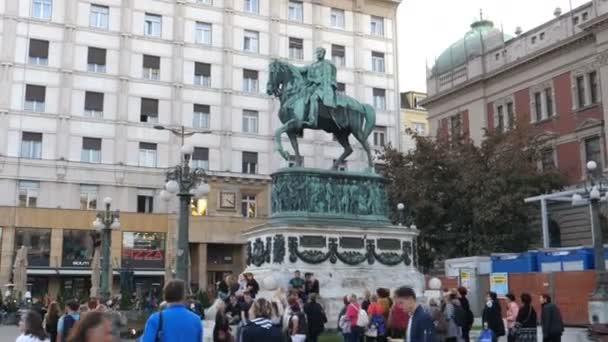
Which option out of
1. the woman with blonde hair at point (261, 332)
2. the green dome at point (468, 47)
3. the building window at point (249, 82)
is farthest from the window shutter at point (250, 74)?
the woman with blonde hair at point (261, 332)

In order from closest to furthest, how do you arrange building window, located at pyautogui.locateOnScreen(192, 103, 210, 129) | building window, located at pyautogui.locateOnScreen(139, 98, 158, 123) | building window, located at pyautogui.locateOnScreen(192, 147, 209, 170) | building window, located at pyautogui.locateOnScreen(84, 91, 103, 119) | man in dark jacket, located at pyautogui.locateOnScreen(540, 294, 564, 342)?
man in dark jacket, located at pyautogui.locateOnScreen(540, 294, 564, 342) → building window, located at pyautogui.locateOnScreen(84, 91, 103, 119) → building window, located at pyautogui.locateOnScreen(139, 98, 158, 123) → building window, located at pyautogui.locateOnScreen(192, 147, 209, 170) → building window, located at pyautogui.locateOnScreen(192, 103, 210, 129)

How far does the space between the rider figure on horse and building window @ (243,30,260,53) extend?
29440 mm

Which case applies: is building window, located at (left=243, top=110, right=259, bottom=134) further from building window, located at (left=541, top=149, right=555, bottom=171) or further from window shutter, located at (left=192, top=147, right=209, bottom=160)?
building window, located at (left=541, top=149, right=555, bottom=171)

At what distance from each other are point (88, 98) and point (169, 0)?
28.8 feet

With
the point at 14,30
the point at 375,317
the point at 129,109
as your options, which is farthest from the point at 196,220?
the point at 375,317

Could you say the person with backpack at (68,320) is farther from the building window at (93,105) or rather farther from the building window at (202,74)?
the building window at (202,74)

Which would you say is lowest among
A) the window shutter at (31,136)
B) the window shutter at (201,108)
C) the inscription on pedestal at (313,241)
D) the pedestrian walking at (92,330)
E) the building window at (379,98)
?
the pedestrian walking at (92,330)

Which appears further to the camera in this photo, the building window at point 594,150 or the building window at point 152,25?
the building window at point 152,25

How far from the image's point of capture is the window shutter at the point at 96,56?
155ft

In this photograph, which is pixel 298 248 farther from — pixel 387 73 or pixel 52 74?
pixel 387 73

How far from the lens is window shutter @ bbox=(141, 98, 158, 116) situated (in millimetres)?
48219

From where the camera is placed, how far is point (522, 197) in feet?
125

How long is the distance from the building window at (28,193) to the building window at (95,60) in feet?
26.6

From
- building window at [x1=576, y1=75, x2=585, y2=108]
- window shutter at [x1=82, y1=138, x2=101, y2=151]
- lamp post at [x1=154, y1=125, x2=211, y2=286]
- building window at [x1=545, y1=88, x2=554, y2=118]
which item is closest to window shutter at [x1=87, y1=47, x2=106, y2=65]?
window shutter at [x1=82, y1=138, x2=101, y2=151]
